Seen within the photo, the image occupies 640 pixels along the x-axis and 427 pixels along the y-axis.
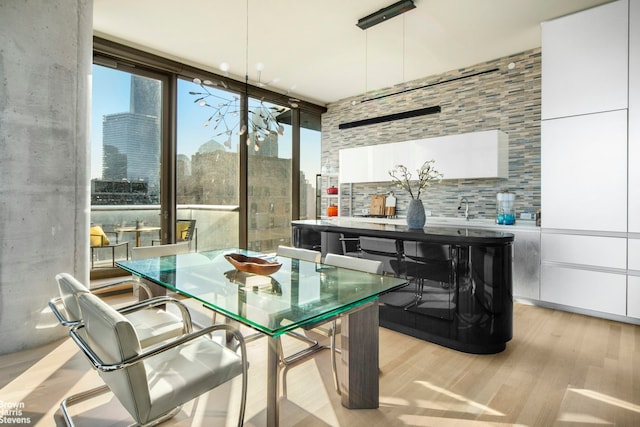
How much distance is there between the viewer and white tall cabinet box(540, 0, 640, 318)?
3.18 meters

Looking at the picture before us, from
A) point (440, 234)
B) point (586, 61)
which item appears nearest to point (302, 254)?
point (440, 234)

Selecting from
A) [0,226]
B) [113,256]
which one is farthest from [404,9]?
[113,256]

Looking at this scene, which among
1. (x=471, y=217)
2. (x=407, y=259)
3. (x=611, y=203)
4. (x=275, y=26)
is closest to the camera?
(x=407, y=259)

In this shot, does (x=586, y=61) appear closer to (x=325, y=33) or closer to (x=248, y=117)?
(x=325, y=33)

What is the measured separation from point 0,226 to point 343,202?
487cm

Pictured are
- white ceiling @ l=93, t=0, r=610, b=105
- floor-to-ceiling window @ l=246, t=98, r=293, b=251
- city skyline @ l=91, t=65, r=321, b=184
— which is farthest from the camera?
floor-to-ceiling window @ l=246, t=98, r=293, b=251

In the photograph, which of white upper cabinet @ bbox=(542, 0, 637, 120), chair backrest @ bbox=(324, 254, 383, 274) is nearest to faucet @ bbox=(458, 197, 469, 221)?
white upper cabinet @ bbox=(542, 0, 637, 120)

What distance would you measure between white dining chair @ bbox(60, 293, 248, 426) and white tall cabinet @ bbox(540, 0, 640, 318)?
11.5 feet

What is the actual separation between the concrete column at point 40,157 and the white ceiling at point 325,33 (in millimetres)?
931

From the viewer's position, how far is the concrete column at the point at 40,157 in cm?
252

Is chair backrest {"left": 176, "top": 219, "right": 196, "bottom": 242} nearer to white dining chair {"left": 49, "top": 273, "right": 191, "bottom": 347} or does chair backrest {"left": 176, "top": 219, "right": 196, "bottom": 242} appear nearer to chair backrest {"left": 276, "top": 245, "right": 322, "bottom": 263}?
chair backrest {"left": 276, "top": 245, "right": 322, "bottom": 263}

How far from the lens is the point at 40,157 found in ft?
8.70

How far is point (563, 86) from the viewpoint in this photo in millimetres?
3506

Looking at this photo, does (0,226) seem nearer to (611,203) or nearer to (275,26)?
(275,26)
